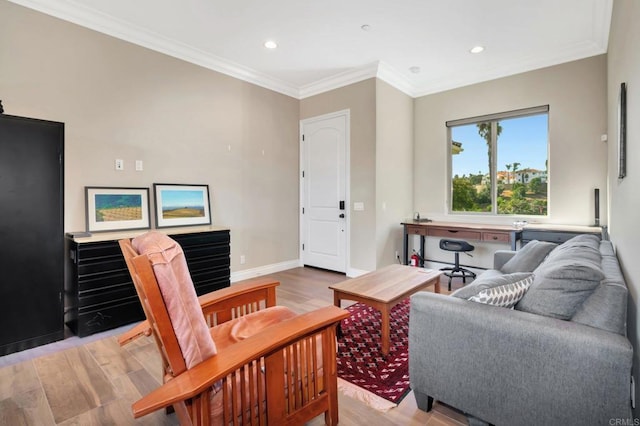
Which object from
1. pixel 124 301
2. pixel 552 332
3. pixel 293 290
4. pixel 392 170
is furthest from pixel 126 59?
pixel 552 332

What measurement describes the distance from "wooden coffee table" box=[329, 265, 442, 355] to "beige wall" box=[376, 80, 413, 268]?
1517mm

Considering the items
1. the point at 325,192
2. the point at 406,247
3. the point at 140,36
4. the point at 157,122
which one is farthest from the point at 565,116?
the point at 140,36

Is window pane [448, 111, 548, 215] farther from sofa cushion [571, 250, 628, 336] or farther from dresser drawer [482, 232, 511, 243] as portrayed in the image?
sofa cushion [571, 250, 628, 336]

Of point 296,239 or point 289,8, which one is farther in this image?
point 296,239

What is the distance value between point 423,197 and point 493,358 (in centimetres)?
413

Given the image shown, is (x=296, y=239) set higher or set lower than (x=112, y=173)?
lower

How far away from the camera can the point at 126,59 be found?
3.47 meters

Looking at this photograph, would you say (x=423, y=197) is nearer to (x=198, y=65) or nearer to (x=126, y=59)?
(x=198, y=65)

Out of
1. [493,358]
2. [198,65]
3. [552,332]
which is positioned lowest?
[493,358]

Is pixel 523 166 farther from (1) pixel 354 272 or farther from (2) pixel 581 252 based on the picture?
(2) pixel 581 252

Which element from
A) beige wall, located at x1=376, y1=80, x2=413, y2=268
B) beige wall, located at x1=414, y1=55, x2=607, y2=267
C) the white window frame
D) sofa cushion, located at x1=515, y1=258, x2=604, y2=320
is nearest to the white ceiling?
beige wall, located at x1=414, y1=55, x2=607, y2=267

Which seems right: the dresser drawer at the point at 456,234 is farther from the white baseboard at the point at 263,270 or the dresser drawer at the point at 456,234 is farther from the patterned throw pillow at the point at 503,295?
the patterned throw pillow at the point at 503,295

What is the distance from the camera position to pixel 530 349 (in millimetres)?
1388

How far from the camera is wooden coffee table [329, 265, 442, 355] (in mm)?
2412
